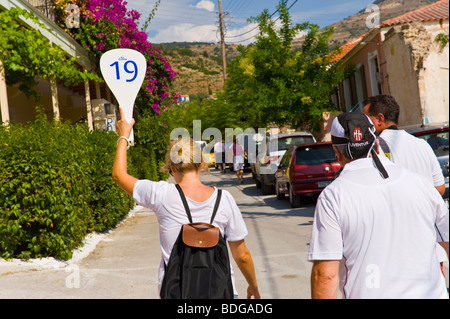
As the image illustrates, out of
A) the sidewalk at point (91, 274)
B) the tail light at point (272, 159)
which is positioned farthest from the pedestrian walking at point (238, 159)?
the sidewalk at point (91, 274)

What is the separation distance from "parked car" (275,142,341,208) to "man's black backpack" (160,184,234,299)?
438 inches

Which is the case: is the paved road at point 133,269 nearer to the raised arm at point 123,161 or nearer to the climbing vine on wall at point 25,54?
the raised arm at point 123,161

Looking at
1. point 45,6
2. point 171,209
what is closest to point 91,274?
point 171,209

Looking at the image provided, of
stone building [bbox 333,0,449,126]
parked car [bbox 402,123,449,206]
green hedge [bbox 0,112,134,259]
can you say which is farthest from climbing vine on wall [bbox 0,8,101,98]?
stone building [bbox 333,0,449,126]

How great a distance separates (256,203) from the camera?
54.9 ft

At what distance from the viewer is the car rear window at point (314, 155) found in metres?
14.6

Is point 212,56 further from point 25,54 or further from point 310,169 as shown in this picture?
point 25,54

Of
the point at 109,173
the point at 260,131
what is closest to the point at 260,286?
the point at 109,173

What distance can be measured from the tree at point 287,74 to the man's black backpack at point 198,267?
65.1 feet

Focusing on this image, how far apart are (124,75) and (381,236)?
1774mm

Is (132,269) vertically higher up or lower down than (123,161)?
lower down

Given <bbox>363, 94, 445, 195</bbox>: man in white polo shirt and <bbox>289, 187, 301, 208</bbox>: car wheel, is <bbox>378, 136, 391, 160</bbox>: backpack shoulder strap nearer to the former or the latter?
<bbox>363, 94, 445, 195</bbox>: man in white polo shirt

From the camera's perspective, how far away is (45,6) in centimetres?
1523
